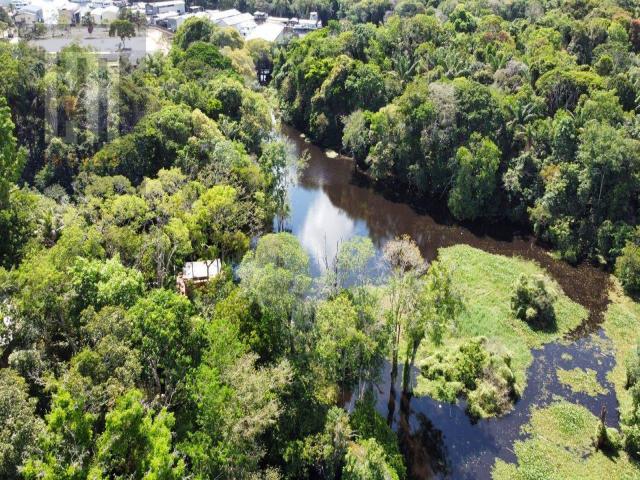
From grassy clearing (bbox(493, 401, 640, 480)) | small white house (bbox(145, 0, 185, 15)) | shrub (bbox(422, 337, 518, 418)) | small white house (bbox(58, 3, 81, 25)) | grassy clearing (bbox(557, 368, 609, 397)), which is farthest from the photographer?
small white house (bbox(145, 0, 185, 15))

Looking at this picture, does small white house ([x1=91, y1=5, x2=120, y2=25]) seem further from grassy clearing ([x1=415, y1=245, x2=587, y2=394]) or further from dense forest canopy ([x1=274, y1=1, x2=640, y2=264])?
grassy clearing ([x1=415, y1=245, x2=587, y2=394])

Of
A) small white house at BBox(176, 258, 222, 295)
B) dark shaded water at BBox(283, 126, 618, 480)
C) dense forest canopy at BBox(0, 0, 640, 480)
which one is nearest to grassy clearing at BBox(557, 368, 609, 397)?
dark shaded water at BBox(283, 126, 618, 480)

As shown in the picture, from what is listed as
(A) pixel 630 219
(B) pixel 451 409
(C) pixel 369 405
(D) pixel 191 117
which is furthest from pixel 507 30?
(C) pixel 369 405

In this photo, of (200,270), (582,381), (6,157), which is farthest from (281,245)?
(582,381)

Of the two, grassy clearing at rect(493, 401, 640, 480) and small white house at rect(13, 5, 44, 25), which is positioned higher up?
small white house at rect(13, 5, 44, 25)

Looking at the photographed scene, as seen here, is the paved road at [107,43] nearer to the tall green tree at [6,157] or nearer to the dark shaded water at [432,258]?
the dark shaded water at [432,258]

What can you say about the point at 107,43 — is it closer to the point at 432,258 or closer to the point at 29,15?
the point at 29,15

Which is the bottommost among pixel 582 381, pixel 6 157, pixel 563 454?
pixel 563 454
